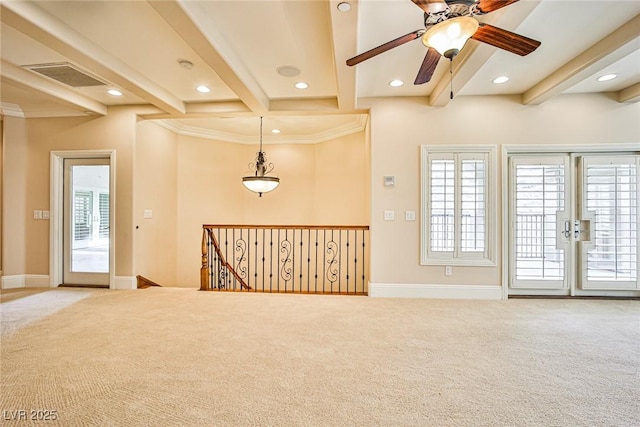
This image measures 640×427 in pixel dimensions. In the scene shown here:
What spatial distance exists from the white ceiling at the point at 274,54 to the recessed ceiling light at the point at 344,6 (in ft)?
0.18

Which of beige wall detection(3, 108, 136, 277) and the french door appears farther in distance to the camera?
beige wall detection(3, 108, 136, 277)

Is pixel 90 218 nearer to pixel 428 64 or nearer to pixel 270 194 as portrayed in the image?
pixel 270 194

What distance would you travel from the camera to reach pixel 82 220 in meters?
4.96

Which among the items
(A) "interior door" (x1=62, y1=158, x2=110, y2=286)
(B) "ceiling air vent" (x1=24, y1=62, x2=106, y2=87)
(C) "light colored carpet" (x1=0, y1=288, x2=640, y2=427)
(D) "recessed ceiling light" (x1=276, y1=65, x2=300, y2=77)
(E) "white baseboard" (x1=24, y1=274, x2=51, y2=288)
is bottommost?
(C) "light colored carpet" (x1=0, y1=288, x2=640, y2=427)

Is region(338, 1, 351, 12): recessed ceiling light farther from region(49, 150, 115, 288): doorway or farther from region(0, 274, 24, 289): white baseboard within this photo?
region(0, 274, 24, 289): white baseboard

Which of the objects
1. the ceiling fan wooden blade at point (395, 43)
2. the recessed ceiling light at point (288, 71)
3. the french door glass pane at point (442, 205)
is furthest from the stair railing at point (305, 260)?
the ceiling fan wooden blade at point (395, 43)

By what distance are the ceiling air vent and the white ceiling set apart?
11 centimetres

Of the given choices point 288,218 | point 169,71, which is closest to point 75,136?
point 169,71

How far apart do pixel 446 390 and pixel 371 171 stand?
2.98 metres

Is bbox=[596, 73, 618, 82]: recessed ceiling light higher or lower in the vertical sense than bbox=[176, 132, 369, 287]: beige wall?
higher

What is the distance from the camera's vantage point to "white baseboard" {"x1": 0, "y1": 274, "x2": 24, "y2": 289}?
15.6 ft

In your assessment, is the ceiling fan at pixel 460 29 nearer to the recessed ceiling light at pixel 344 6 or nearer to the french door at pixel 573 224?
the recessed ceiling light at pixel 344 6

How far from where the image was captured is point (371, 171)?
4.43 m

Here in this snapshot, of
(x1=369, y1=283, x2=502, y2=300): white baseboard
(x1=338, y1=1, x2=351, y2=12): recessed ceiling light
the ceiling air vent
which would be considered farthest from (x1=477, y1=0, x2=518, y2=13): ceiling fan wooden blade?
the ceiling air vent
